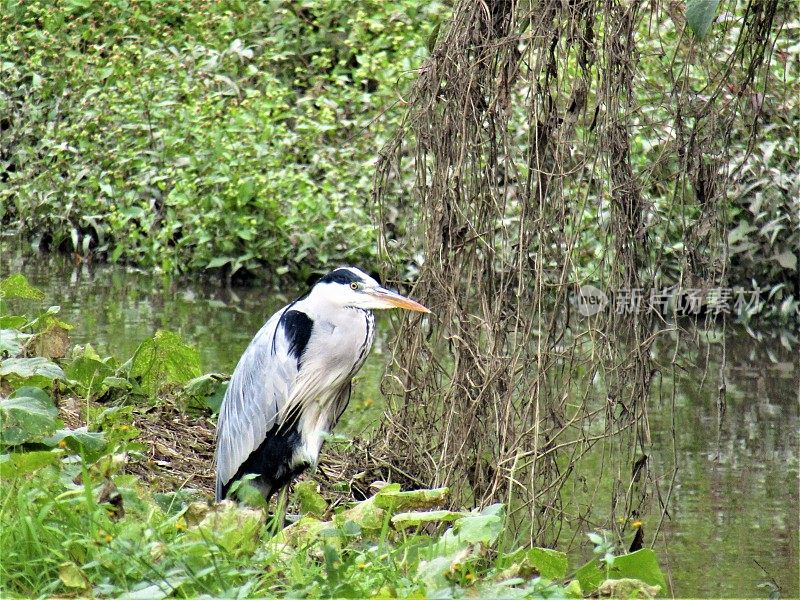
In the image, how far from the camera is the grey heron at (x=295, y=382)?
4336mm

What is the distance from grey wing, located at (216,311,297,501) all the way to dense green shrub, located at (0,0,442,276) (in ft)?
13.2

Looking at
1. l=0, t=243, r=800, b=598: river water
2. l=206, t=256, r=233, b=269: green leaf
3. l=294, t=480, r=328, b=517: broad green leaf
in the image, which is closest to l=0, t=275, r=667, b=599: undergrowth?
l=294, t=480, r=328, b=517: broad green leaf

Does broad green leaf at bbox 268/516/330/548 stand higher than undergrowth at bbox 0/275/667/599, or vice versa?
undergrowth at bbox 0/275/667/599

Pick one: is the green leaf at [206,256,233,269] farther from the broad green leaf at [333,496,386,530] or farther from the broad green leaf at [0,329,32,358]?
the broad green leaf at [333,496,386,530]

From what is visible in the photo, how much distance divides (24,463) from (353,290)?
1.35 metres

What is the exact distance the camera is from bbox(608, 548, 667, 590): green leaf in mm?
3348

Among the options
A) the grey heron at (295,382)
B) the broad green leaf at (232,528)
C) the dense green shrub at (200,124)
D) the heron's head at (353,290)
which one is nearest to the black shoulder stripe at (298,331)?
the grey heron at (295,382)

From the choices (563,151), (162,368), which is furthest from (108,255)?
(563,151)

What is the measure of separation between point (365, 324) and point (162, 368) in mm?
1235

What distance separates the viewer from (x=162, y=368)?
520 centimetres

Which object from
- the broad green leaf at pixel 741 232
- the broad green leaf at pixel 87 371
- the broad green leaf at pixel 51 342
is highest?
the broad green leaf at pixel 741 232

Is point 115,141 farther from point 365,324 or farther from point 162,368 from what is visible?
point 365,324

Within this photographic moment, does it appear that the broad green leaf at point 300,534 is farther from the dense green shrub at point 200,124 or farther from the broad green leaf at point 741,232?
the broad green leaf at point 741,232

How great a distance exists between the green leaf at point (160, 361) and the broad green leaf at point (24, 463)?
5.73ft
